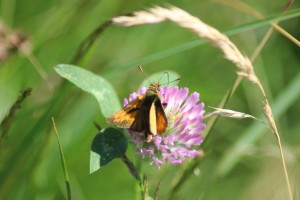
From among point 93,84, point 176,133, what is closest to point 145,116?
point 176,133

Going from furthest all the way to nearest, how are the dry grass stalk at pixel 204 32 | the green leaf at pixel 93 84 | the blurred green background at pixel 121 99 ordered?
the blurred green background at pixel 121 99 → the green leaf at pixel 93 84 → the dry grass stalk at pixel 204 32

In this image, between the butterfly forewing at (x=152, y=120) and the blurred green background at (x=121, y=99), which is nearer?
the butterfly forewing at (x=152, y=120)

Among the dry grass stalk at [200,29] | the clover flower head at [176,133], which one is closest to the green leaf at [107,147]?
the clover flower head at [176,133]

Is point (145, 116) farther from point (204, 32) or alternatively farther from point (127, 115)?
point (204, 32)

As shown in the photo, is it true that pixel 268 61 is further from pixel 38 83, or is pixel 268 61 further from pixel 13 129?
pixel 13 129

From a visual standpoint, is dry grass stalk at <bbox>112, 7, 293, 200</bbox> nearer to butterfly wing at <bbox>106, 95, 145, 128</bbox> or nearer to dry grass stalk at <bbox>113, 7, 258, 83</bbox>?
dry grass stalk at <bbox>113, 7, 258, 83</bbox>

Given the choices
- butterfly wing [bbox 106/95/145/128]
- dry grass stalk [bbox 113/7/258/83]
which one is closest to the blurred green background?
dry grass stalk [bbox 113/7/258/83]

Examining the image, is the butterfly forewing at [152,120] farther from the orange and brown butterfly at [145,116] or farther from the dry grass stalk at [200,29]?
the dry grass stalk at [200,29]
